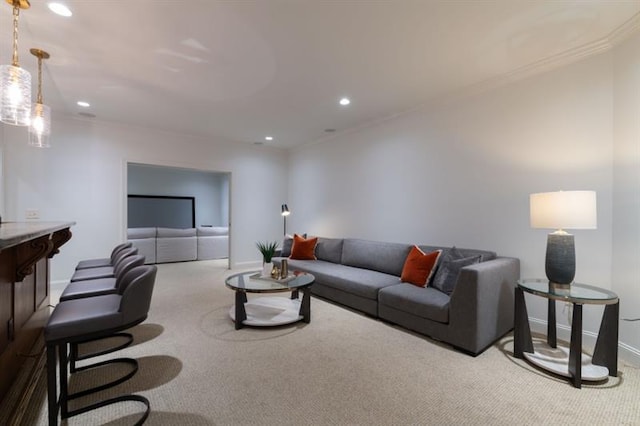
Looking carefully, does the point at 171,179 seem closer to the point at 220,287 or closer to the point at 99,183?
the point at 99,183

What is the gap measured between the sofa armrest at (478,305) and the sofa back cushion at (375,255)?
1.23 metres

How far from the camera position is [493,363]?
7.74ft

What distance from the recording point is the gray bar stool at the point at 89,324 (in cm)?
155

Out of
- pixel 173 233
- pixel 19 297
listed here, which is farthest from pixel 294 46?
pixel 173 233

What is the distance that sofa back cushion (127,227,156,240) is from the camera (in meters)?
6.47

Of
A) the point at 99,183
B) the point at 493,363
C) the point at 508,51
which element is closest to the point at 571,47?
the point at 508,51

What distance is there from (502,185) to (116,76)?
4.33m

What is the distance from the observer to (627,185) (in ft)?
7.76

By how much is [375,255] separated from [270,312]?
1.65 metres

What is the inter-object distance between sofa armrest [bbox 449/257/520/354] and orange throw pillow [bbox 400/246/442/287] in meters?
0.63

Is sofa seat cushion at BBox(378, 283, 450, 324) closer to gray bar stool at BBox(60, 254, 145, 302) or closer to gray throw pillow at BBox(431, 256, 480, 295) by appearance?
gray throw pillow at BBox(431, 256, 480, 295)

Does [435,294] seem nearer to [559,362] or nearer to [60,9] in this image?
[559,362]

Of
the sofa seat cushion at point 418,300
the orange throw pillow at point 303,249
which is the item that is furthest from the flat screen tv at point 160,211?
the sofa seat cushion at point 418,300

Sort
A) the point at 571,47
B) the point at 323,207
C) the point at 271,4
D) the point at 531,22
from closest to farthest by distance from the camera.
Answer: the point at 271,4, the point at 531,22, the point at 571,47, the point at 323,207
